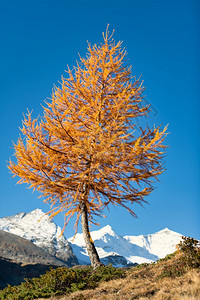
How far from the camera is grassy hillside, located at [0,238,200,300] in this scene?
6.22m

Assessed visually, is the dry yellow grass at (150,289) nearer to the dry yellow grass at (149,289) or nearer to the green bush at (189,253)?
the dry yellow grass at (149,289)

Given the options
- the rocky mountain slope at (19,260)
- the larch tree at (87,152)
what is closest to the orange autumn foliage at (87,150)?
the larch tree at (87,152)

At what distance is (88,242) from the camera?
11734mm

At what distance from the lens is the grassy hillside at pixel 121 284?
6.22 metres

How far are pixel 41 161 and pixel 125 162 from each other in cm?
342

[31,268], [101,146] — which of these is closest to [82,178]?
[101,146]

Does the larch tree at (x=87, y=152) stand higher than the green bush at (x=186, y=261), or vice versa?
the larch tree at (x=87, y=152)

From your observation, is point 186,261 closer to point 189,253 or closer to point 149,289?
point 189,253

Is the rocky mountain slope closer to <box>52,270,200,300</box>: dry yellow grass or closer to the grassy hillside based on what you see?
the grassy hillside

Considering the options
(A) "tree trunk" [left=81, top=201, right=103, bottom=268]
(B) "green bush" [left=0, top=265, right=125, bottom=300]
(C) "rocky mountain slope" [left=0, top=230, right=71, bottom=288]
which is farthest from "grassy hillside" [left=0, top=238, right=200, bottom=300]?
(C) "rocky mountain slope" [left=0, top=230, right=71, bottom=288]

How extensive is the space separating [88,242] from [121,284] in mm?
3821

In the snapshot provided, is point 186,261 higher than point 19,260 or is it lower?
lower

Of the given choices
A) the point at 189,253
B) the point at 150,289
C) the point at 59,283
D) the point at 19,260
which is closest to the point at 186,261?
the point at 189,253

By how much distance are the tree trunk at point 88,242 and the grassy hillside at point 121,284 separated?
1269 millimetres
